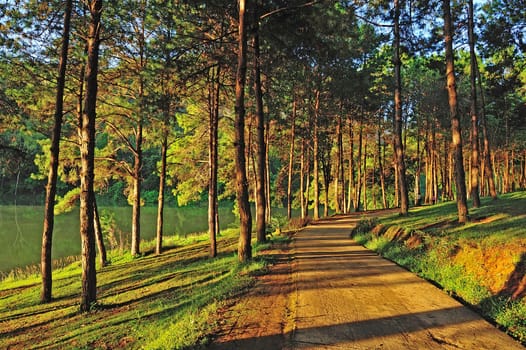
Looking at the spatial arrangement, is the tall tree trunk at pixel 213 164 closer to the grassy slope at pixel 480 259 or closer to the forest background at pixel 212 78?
the forest background at pixel 212 78

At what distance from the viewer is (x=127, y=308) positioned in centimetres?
864

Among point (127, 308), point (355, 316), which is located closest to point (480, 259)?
point (355, 316)

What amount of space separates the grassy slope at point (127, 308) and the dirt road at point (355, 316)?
761mm

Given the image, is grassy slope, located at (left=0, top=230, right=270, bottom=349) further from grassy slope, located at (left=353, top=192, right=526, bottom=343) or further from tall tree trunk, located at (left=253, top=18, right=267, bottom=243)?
grassy slope, located at (left=353, top=192, right=526, bottom=343)

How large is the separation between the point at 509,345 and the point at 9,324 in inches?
465

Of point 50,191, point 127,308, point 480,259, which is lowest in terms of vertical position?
point 127,308

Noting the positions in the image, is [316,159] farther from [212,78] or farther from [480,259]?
[480,259]

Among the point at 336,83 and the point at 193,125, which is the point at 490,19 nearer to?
the point at 336,83

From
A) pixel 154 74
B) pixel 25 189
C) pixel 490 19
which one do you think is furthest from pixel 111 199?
pixel 490 19

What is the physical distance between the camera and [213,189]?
1688 centimetres

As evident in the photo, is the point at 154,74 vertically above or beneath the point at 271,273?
above

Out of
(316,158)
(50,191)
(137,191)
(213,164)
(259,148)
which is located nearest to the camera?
(50,191)

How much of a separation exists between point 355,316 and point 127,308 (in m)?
6.19

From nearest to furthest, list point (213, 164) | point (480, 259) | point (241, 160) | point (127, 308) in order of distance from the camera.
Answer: point (480, 259) → point (127, 308) → point (241, 160) → point (213, 164)
